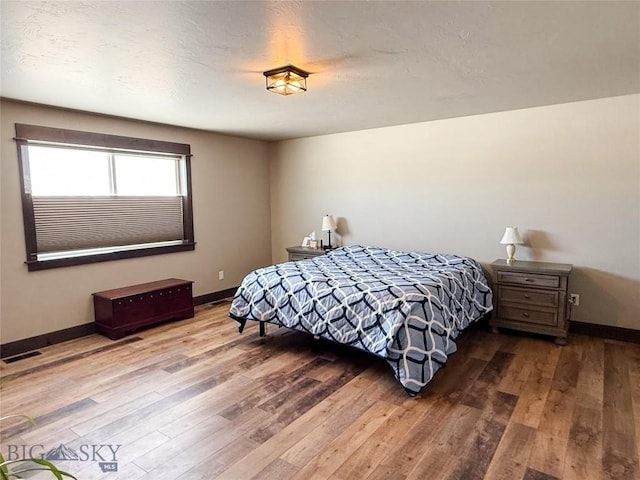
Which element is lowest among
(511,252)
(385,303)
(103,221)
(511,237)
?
(385,303)

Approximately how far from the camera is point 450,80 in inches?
117

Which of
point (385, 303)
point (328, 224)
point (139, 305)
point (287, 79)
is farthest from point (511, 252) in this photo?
point (139, 305)

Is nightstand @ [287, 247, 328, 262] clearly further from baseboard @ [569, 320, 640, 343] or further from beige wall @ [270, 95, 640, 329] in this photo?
baseboard @ [569, 320, 640, 343]

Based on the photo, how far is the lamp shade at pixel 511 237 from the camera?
153 inches

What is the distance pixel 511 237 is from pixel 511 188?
1.83 ft

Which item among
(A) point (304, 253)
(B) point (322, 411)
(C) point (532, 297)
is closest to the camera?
(B) point (322, 411)

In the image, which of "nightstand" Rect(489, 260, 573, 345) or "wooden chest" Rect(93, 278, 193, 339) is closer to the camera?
"nightstand" Rect(489, 260, 573, 345)

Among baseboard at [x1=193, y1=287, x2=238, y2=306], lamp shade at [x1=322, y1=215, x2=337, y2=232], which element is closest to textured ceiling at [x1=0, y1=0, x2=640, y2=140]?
lamp shade at [x1=322, y1=215, x2=337, y2=232]

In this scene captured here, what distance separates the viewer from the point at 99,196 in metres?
4.09

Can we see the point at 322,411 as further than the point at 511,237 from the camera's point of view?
No

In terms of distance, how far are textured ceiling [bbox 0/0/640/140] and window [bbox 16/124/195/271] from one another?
47 centimetres

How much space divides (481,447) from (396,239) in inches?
118

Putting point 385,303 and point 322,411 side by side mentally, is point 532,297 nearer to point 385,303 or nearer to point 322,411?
point 385,303

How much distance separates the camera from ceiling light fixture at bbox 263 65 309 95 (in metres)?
2.63
